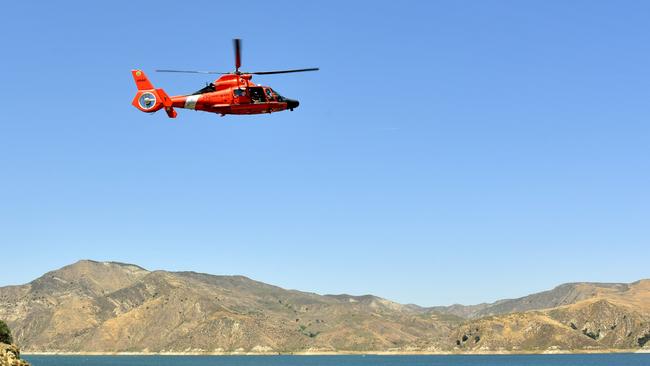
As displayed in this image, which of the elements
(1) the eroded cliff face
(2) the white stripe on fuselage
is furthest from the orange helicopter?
(1) the eroded cliff face

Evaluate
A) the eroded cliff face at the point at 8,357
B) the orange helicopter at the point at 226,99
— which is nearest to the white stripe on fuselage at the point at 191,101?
the orange helicopter at the point at 226,99

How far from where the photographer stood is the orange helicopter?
60.2 metres

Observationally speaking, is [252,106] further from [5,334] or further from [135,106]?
[5,334]

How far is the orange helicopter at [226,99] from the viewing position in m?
60.2

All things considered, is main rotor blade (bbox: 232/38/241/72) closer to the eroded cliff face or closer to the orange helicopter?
the orange helicopter

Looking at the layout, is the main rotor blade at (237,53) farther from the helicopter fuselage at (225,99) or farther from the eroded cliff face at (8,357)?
the eroded cliff face at (8,357)

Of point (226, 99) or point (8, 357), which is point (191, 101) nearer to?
point (226, 99)

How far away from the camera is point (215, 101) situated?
60344 millimetres

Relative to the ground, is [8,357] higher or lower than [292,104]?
lower

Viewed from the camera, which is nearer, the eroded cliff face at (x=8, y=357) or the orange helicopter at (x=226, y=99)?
the orange helicopter at (x=226, y=99)

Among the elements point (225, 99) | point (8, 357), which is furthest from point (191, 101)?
point (8, 357)

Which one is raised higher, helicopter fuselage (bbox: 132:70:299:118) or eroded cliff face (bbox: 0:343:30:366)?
helicopter fuselage (bbox: 132:70:299:118)

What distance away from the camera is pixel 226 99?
60.2 meters

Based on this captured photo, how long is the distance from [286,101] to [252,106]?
2.61m
